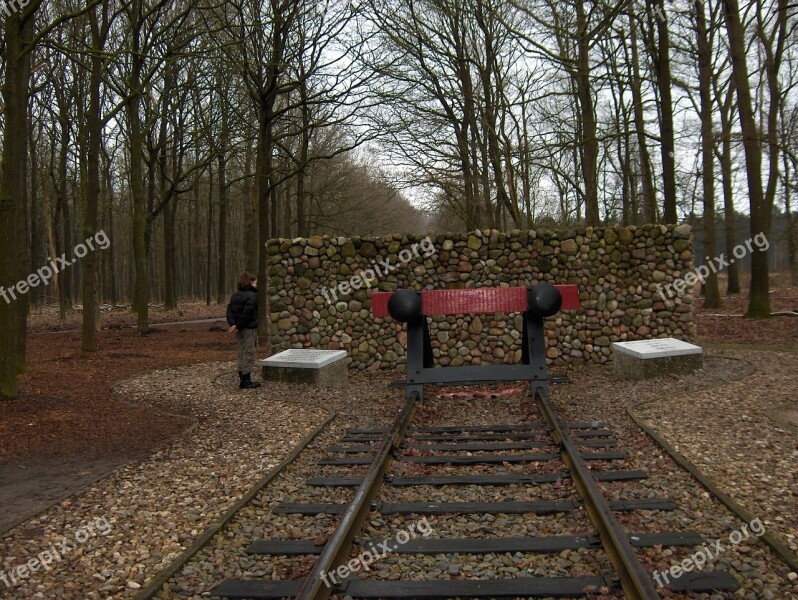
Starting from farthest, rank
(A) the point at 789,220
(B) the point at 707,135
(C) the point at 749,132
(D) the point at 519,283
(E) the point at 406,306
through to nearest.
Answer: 1. (A) the point at 789,220
2. (B) the point at 707,135
3. (C) the point at 749,132
4. (D) the point at 519,283
5. (E) the point at 406,306

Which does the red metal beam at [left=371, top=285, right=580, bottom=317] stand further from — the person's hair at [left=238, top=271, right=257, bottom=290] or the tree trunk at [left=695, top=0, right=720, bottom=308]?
the tree trunk at [left=695, top=0, right=720, bottom=308]

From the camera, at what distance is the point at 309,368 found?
10.4 metres

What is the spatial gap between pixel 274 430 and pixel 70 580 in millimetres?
3746

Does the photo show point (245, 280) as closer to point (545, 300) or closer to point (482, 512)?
point (545, 300)

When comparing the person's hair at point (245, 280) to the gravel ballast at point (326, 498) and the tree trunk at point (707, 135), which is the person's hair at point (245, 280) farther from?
the tree trunk at point (707, 135)

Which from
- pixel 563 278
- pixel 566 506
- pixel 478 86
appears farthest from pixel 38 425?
pixel 478 86

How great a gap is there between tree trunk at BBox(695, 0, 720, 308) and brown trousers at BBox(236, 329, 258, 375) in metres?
13.3

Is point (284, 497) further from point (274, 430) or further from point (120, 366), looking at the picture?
point (120, 366)

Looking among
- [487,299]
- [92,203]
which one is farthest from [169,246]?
[487,299]

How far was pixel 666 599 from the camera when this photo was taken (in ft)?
10.3

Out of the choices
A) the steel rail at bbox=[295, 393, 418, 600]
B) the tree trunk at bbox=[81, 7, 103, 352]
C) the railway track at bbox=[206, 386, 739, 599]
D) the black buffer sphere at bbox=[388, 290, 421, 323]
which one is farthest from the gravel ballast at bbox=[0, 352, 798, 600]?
the tree trunk at bbox=[81, 7, 103, 352]

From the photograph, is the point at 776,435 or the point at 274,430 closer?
the point at 776,435

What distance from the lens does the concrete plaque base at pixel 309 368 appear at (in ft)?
34.0

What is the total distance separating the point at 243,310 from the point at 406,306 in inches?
113
